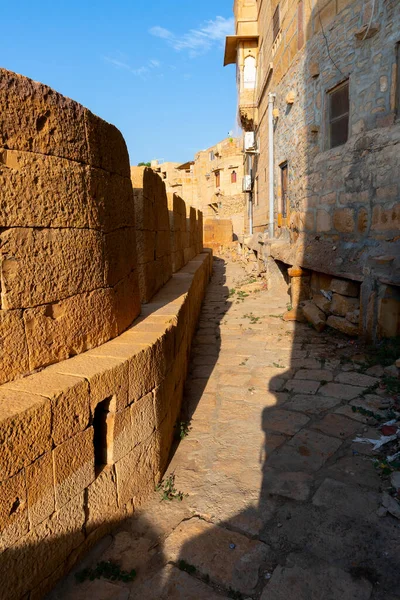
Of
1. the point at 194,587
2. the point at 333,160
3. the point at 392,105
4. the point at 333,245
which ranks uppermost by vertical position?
the point at 392,105

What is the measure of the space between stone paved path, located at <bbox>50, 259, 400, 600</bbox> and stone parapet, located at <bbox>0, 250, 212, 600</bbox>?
0.20 meters

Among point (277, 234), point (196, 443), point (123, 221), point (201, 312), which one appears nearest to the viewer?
point (123, 221)

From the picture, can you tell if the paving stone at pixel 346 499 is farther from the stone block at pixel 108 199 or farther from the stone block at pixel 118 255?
the stone block at pixel 108 199

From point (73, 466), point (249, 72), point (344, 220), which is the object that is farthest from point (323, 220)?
point (249, 72)

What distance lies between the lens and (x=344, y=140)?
20.2 ft

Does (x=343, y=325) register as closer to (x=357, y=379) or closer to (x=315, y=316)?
(x=315, y=316)

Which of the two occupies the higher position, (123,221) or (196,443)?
(123,221)

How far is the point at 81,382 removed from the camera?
203 cm

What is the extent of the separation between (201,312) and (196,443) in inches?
193

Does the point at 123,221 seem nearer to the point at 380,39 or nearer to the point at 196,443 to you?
the point at 196,443

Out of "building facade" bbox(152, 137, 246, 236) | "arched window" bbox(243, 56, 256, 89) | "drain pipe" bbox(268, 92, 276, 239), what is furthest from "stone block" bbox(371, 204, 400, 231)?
"building facade" bbox(152, 137, 246, 236)

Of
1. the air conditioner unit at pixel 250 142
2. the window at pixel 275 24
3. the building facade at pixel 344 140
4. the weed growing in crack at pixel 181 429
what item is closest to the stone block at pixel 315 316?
the building facade at pixel 344 140

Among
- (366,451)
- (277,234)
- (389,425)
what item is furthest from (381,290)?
(277,234)

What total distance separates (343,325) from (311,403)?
2.27 meters
